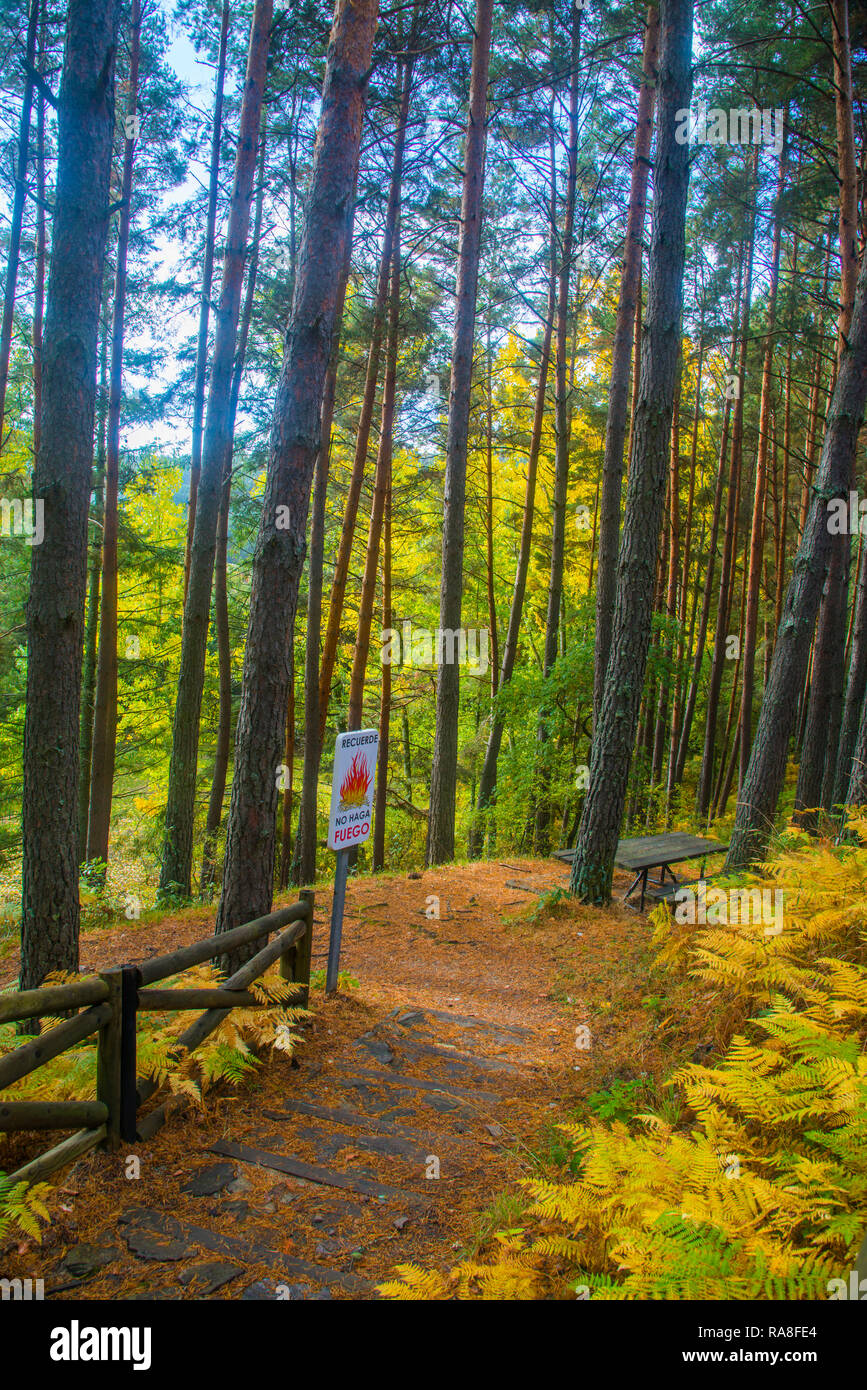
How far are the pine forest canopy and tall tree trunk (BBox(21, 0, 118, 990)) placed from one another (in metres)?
0.02

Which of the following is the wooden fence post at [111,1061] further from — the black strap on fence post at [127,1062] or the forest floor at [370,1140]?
the forest floor at [370,1140]

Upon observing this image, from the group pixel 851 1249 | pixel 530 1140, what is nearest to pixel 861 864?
pixel 530 1140

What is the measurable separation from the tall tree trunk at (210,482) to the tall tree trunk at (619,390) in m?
5.30

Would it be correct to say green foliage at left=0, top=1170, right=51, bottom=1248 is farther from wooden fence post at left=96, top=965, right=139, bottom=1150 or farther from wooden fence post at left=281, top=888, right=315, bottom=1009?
wooden fence post at left=281, top=888, right=315, bottom=1009

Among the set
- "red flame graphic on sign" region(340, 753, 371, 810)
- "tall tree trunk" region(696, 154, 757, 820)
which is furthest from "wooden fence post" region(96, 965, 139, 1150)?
"tall tree trunk" region(696, 154, 757, 820)

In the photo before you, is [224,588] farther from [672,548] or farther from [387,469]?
[672,548]

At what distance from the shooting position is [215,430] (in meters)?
10.3

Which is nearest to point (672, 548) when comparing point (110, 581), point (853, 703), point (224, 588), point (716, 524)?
point (716, 524)

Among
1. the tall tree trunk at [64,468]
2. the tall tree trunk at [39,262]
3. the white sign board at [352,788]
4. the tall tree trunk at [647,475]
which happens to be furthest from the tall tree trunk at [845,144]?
the tall tree trunk at [39,262]

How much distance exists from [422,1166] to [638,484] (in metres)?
6.36

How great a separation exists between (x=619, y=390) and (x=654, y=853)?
6.71 meters

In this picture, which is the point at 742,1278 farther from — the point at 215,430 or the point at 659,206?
the point at 215,430

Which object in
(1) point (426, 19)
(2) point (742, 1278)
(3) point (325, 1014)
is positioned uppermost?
(1) point (426, 19)

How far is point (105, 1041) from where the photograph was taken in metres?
3.48
